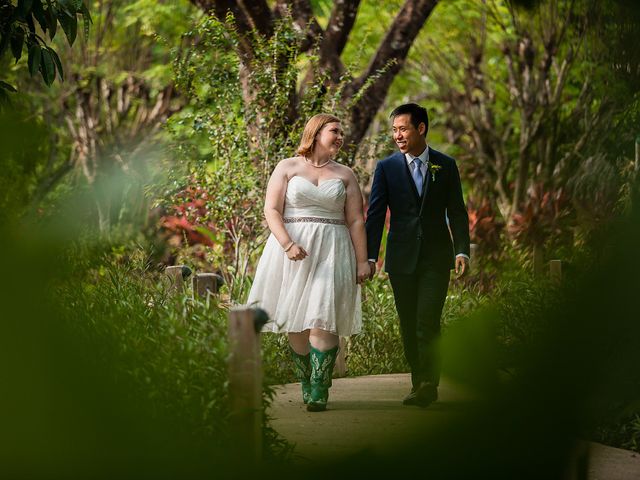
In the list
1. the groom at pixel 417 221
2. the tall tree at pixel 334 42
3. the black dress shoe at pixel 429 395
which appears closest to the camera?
the black dress shoe at pixel 429 395

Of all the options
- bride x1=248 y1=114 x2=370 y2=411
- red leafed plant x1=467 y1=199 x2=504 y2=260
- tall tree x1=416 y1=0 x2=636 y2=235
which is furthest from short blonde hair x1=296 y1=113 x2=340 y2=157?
tall tree x1=416 y1=0 x2=636 y2=235

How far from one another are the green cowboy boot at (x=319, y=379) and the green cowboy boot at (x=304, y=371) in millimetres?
158

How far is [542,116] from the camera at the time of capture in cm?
1919

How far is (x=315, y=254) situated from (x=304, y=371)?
68cm

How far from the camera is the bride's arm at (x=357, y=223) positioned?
6.37 meters

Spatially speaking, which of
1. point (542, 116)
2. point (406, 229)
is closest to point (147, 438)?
point (406, 229)

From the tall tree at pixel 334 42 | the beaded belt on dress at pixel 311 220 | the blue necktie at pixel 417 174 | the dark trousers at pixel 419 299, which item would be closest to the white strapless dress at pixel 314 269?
the beaded belt on dress at pixel 311 220

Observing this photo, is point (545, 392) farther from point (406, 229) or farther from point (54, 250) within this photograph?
point (406, 229)

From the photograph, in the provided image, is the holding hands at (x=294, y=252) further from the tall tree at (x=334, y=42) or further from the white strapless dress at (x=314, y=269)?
the tall tree at (x=334, y=42)

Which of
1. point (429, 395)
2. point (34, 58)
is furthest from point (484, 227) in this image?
point (429, 395)

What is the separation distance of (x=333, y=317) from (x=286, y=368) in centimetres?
202

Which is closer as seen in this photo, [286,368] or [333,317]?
[333,317]

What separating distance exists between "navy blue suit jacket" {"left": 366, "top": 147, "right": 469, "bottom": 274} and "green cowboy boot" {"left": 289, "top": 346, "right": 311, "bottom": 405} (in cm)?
78

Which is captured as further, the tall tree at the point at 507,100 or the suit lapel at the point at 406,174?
the tall tree at the point at 507,100
